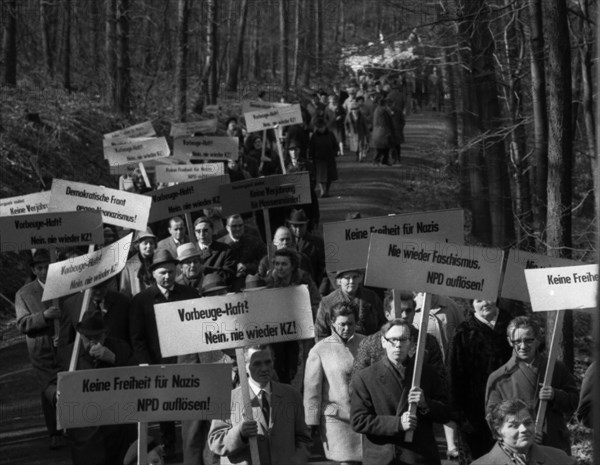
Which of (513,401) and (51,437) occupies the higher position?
(513,401)

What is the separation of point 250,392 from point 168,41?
3537 centimetres

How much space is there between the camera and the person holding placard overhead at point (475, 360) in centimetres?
895

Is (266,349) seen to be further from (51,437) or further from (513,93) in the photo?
(513,93)

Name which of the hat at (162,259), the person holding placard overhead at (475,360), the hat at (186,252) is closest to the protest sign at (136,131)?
the hat at (186,252)

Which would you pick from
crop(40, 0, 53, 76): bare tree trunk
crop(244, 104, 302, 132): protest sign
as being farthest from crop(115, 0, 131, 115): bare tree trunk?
crop(244, 104, 302, 132): protest sign

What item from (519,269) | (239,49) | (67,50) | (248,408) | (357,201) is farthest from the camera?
(239,49)

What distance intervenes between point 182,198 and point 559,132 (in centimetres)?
384

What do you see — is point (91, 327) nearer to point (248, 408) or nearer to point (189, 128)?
point (248, 408)

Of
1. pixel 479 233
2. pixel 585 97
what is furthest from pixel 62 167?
pixel 585 97

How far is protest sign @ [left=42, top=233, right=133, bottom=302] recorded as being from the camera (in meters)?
9.73

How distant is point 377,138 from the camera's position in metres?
31.6

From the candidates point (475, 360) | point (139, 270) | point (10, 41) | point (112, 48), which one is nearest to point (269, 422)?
point (475, 360)

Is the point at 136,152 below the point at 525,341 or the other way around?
the other way around

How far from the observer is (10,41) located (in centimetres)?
2655
